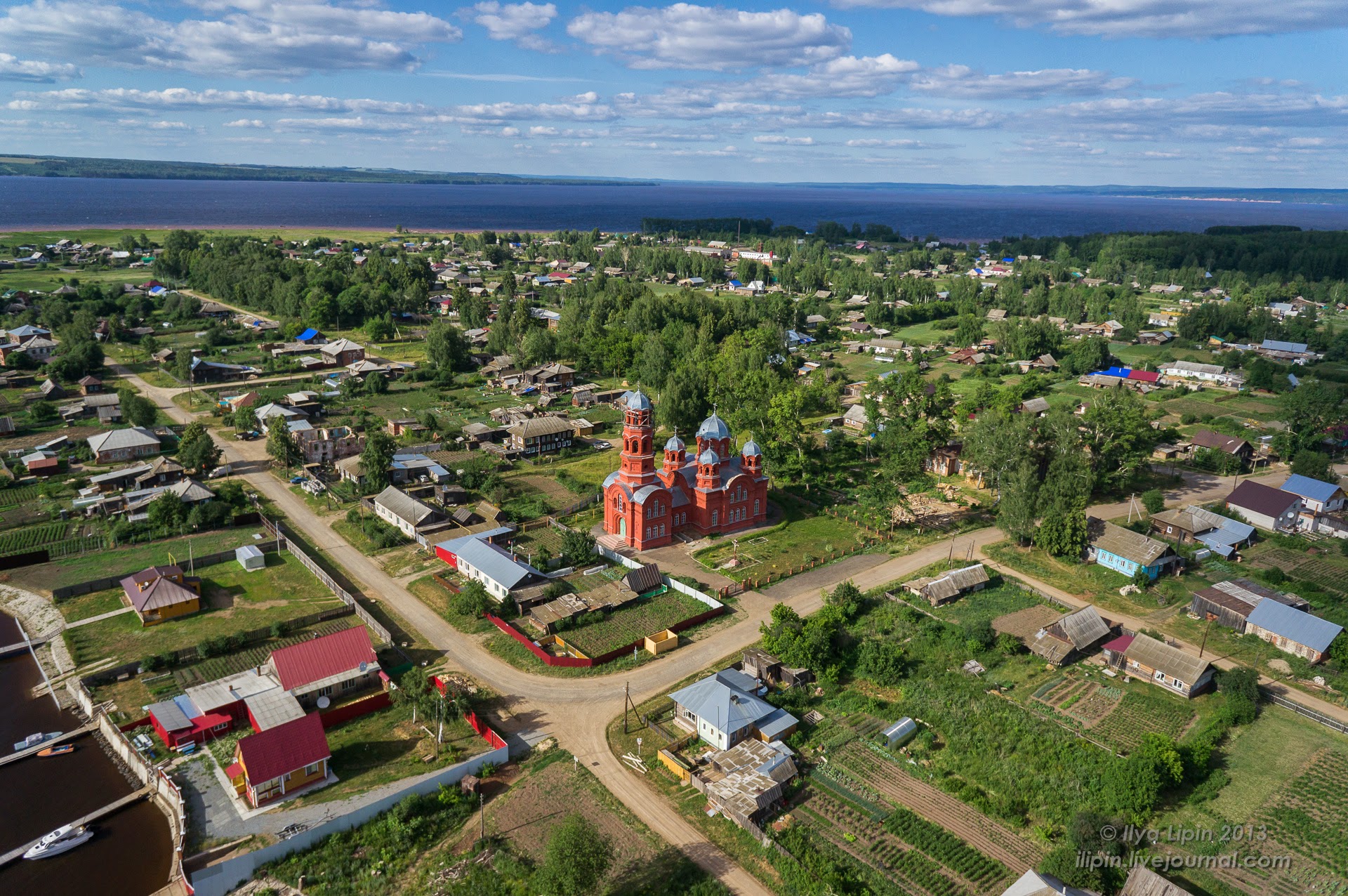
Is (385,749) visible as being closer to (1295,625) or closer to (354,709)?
(354,709)

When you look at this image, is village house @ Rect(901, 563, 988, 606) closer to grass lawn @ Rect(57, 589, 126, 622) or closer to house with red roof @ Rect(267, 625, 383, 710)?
house with red roof @ Rect(267, 625, 383, 710)

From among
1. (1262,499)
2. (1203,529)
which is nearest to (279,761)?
(1203,529)

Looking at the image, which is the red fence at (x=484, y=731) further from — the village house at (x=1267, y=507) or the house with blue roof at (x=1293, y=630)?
the village house at (x=1267, y=507)

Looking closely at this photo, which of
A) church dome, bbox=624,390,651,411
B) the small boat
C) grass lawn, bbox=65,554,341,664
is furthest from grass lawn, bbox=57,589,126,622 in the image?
church dome, bbox=624,390,651,411

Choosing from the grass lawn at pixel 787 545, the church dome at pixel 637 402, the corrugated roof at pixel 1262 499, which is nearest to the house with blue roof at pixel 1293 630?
the corrugated roof at pixel 1262 499

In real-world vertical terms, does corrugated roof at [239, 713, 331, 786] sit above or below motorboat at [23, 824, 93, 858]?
above

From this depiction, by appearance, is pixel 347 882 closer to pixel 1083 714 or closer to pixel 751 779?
pixel 751 779
